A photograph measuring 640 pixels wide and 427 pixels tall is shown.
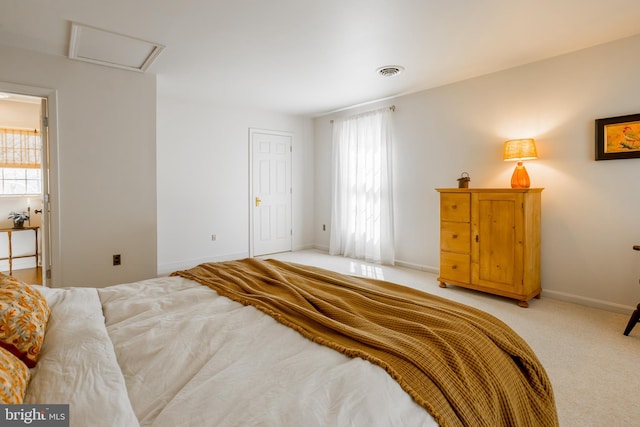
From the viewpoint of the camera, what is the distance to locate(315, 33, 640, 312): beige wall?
3156 millimetres

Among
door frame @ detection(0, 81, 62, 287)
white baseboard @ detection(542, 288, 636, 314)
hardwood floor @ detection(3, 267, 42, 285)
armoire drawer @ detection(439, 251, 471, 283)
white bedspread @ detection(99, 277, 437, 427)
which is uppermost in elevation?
door frame @ detection(0, 81, 62, 287)

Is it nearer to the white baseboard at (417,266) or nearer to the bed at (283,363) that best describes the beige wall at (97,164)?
the bed at (283,363)

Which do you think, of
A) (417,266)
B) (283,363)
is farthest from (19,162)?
(417,266)

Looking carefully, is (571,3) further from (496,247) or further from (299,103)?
(299,103)

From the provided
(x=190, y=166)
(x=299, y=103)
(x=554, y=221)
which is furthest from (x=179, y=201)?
(x=554, y=221)

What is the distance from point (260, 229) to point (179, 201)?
1474mm

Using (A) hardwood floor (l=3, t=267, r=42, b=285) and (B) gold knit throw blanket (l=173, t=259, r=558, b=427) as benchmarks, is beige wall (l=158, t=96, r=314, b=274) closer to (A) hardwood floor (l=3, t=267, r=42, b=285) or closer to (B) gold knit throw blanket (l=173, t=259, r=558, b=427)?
(A) hardwood floor (l=3, t=267, r=42, b=285)

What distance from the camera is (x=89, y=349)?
42.1 inches

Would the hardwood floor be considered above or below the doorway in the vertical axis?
below

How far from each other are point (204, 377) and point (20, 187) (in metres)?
5.94

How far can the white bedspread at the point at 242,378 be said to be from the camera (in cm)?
86

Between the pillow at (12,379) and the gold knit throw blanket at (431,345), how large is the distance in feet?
2.68

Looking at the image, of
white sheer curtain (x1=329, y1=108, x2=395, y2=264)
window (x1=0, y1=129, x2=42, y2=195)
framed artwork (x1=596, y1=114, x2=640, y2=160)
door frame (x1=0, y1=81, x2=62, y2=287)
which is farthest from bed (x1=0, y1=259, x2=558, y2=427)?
window (x1=0, y1=129, x2=42, y2=195)

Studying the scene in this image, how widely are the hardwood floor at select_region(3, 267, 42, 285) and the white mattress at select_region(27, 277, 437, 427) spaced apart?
3.93m
